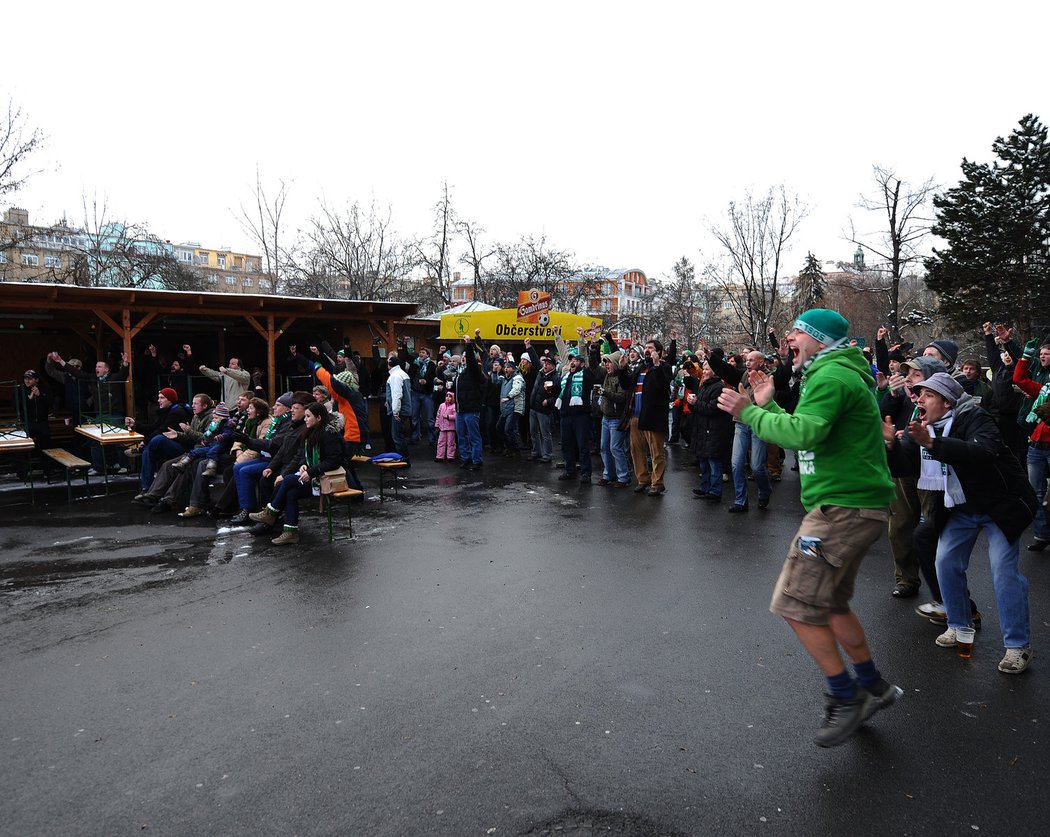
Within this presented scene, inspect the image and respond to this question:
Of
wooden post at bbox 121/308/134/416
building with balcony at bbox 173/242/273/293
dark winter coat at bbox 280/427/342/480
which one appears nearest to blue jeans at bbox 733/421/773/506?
dark winter coat at bbox 280/427/342/480

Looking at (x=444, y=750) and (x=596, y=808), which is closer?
(x=596, y=808)

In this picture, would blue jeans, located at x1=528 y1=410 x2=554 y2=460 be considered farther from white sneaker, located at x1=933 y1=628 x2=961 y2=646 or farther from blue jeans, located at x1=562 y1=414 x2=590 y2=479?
white sneaker, located at x1=933 y1=628 x2=961 y2=646

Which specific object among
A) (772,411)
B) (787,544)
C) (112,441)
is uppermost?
(772,411)

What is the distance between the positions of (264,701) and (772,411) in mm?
3258

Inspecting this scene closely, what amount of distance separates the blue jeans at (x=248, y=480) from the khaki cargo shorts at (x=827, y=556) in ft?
21.9

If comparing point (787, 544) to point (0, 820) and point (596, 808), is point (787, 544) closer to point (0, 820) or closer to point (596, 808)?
point (596, 808)

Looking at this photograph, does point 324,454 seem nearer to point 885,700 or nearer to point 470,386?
point 470,386

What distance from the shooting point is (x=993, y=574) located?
4172 mm

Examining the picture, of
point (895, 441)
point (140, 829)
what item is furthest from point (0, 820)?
point (895, 441)

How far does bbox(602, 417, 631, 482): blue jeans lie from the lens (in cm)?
1059

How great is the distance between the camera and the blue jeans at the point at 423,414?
15.7 m

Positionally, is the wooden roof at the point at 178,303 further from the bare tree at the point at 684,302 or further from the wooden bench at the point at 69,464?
the bare tree at the point at 684,302

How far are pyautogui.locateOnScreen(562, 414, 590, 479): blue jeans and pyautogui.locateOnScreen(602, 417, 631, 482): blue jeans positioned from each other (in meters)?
0.32

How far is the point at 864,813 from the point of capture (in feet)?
9.45
